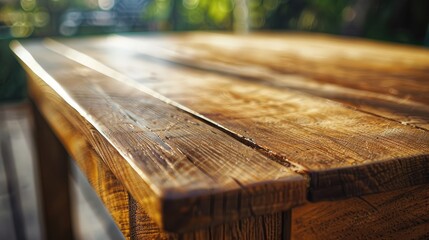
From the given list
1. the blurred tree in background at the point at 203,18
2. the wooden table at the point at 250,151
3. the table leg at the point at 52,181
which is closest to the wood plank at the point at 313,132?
the wooden table at the point at 250,151

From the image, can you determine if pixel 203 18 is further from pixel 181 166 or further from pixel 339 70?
pixel 181 166

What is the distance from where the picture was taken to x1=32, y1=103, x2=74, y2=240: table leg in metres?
1.58

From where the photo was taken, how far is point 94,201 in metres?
2.16

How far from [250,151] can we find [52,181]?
1.30m

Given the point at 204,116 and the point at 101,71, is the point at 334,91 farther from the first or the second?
the point at 101,71

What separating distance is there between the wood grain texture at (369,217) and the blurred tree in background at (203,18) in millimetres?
3418

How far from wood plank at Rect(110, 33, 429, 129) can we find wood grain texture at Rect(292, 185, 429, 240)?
0.14 m

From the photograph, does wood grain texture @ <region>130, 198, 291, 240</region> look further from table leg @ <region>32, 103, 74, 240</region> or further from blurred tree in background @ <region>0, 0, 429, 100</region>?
blurred tree in background @ <region>0, 0, 429, 100</region>

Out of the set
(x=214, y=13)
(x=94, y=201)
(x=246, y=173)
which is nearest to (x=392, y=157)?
(x=246, y=173)

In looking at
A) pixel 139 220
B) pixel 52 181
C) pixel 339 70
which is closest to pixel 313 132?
pixel 139 220

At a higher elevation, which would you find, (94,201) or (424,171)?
(424,171)

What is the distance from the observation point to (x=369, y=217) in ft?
1.55

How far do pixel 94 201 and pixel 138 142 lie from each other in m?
1.79

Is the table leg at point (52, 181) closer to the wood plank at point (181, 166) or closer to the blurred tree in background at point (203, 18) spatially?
the wood plank at point (181, 166)
